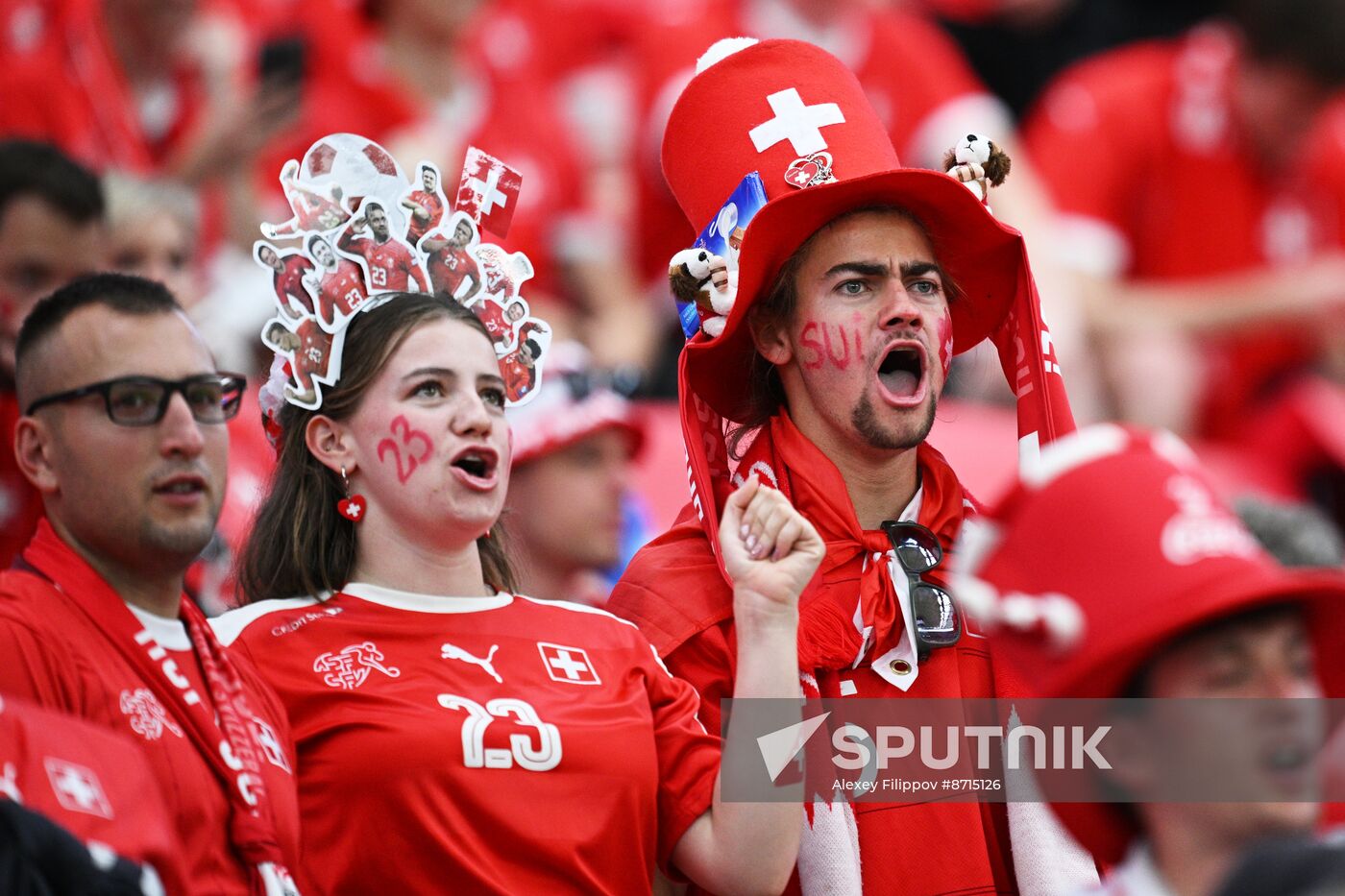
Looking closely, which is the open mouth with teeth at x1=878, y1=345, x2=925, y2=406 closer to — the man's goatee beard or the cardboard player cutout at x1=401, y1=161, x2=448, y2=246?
the man's goatee beard

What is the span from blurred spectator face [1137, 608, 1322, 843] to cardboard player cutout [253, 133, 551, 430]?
1.78 metres

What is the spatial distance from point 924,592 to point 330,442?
1.14 m

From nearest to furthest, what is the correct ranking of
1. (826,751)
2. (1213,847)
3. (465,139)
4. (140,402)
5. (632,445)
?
1. (1213,847)
2. (140,402)
3. (826,751)
4. (632,445)
5. (465,139)

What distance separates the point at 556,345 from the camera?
21.4ft

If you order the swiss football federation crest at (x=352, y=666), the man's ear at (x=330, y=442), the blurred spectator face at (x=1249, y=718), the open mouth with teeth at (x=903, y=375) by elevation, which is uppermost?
the open mouth with teeth at (x=903, y=375)

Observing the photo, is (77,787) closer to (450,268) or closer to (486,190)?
(450,268)

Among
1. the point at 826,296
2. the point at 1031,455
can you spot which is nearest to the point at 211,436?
the point at 826,296

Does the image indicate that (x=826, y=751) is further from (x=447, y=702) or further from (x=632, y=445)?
(x=632, y=445)

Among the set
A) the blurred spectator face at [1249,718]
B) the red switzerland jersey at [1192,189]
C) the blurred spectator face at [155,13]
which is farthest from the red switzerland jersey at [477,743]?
the red switzerland jersey at [1192,189]

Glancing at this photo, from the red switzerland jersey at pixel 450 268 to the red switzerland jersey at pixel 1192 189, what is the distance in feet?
12.8

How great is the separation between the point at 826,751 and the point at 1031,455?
692 mm

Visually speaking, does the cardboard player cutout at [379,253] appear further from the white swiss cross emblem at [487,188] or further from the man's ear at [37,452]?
the man's ear at [37,452]

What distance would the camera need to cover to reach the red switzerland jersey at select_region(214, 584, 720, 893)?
3430 mm

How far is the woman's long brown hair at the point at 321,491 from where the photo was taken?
149 inches
